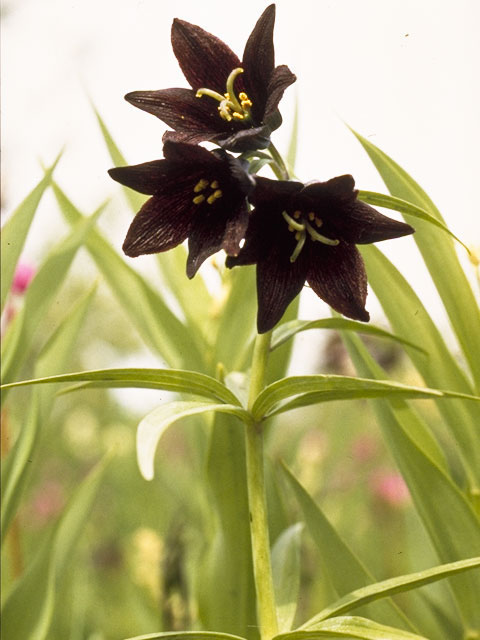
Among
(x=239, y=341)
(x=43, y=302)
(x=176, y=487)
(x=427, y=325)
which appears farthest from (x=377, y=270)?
(x=176, y=487)

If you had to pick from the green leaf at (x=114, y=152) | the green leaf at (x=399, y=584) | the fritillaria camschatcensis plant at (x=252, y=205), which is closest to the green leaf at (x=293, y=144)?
the green leaf at (x=114, y=152)

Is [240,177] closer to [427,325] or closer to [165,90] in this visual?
[165,90]

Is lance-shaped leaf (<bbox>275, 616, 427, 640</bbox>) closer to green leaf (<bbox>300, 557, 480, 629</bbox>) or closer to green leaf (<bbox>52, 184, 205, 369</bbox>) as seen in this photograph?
green leaf (<bbox>300, 557, 480, 629</bbox>)

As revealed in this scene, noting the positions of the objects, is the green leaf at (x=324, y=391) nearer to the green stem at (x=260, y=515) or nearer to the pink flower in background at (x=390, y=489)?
the green stem at (x=260, y=515)

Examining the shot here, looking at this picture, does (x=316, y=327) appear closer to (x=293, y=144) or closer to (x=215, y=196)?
(x=215, y=196)

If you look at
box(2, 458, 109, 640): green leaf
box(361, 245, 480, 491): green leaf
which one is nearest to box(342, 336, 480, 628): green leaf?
box(361, 245, 480, 491): green leaf

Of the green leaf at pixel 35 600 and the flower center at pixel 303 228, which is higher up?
the flower center at pixel 303 228

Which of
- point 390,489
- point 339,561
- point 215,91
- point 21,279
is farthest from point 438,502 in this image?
point 390,489
